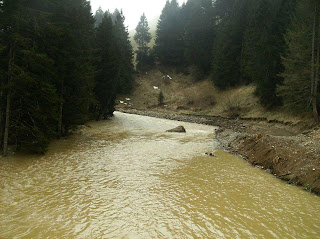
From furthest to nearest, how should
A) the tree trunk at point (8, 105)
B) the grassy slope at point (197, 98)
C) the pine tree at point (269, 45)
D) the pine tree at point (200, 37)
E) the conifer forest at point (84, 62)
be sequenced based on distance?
the pine tree at point (200, 37), the grassy slope at point (197, 98), the pine tree at point (269, 45), the conifer forest at point (84, 62), the tree trunk at point (8, 105)

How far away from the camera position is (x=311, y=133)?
18.2 m

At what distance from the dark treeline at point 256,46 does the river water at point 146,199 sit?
48.3 ft

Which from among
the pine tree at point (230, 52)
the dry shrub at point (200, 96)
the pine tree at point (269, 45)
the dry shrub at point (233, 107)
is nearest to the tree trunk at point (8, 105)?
the pine tree at point (269, 45)

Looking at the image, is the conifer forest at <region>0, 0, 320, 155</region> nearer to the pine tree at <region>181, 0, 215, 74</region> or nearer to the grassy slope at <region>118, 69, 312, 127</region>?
the grassy slope at <region>118, 69, 312, 127</region>

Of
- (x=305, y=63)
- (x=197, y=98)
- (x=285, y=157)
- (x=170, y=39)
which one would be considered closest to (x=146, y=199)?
(x=285, y=157)

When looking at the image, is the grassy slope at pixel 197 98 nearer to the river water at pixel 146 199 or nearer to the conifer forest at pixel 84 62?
the conifer forest at pixel 84 62

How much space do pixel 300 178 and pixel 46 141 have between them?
1395cm

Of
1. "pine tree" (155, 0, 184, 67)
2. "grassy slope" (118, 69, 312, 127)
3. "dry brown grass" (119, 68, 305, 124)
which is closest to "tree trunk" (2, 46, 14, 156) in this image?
"grassy slope" (118, 69, 312, 127)

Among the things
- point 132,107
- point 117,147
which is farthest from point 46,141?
point 132,107

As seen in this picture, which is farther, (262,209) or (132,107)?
(132,107)

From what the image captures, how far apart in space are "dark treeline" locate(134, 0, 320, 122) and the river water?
579 inches

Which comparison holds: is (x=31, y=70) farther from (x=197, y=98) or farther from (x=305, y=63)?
(x=197, y=98)

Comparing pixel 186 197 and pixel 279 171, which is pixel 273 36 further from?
pixel 186 197

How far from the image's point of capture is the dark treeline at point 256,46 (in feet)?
71.2
